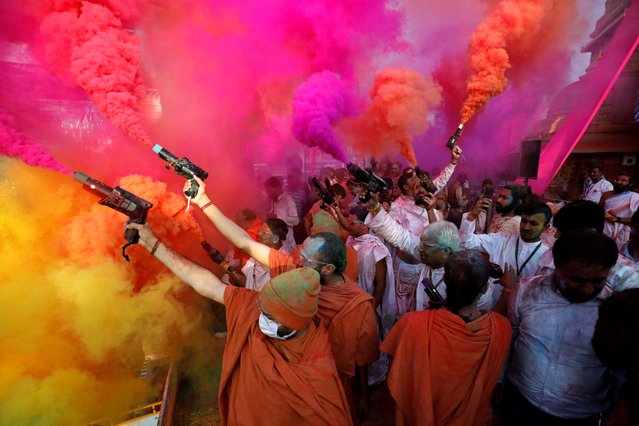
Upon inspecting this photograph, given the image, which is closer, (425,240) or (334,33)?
(425,240)

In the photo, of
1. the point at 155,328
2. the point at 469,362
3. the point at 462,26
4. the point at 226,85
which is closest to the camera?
the point at 469,362

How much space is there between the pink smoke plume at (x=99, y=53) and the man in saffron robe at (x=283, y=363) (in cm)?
346

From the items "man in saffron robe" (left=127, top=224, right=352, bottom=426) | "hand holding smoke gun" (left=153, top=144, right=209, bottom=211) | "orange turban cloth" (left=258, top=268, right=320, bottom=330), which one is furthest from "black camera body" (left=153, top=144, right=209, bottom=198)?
"orange turban cloth" (left=258, top=268, right=320, bottom=330)

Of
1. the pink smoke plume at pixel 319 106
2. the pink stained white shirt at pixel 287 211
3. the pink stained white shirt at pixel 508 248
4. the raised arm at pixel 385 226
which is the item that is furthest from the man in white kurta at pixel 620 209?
the pink smoke plume at pixel 319 106

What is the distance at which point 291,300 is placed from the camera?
1846mm

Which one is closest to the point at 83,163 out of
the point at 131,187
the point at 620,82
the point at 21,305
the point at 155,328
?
the point at 131,187

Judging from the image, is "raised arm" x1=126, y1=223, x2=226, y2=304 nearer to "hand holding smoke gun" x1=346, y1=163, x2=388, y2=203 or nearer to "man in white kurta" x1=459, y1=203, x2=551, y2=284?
"hand holding smoke gun" x1=346, y1=163, x2=388, y2=203

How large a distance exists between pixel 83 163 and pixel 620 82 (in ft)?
55.3

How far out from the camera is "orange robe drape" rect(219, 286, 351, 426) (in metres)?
1.90

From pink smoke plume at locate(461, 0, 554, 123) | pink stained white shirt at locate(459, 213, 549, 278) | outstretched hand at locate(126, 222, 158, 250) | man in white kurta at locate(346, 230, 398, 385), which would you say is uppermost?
pink smoke plume at locate(461, 0, 554, 123)

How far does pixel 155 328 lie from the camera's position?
12.0ft

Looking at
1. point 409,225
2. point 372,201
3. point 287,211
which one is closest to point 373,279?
point 372,201

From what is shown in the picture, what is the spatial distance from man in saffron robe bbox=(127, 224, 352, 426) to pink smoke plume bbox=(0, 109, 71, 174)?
303 cm

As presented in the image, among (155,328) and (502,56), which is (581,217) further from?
(502,56)
